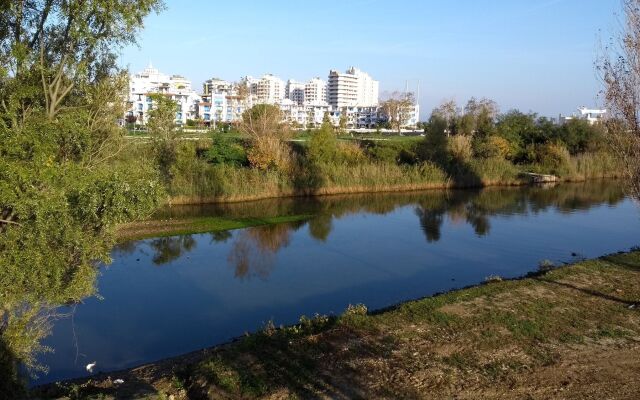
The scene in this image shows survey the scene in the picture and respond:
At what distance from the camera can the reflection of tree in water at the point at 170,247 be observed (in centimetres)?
1695

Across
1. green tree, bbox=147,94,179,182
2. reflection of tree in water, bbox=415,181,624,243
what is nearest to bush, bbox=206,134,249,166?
green tree, bbox=147,94,179,182

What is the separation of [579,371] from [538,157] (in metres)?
39.9

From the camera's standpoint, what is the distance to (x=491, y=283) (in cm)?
1170

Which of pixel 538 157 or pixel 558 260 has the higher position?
pixel 538 157

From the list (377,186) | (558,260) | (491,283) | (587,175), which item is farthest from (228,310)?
(587,175)

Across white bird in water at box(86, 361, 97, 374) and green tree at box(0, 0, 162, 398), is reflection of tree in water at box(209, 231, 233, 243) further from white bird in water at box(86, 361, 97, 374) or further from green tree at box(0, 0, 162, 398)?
green tree at box(0, 0, 162, 398)

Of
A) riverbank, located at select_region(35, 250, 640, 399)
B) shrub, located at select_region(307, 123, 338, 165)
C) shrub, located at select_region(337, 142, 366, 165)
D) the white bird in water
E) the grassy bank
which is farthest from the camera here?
shrub, located at select_region(337, 142, 366, 165)

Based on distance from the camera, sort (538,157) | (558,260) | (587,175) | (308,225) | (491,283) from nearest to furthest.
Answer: (491,283)
(558,260)
(308,225)
(587,175)
(538,157)

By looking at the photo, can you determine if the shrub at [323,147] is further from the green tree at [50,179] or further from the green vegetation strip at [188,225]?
the green tree at [50,179]

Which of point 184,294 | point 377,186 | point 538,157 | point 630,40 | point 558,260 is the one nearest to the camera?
point 630,40

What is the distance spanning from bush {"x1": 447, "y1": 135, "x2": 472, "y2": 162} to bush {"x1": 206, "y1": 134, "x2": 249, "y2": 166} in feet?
47.7

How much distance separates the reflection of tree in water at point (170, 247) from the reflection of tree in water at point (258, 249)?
5.04ft

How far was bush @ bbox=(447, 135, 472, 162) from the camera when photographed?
38.1 metres

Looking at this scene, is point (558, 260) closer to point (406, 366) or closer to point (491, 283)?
point (491, 283)
